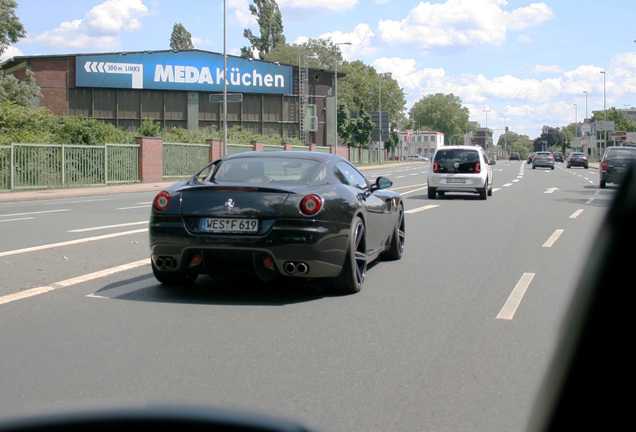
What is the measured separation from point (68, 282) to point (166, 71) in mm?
57768

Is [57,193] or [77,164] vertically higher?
[77,164]

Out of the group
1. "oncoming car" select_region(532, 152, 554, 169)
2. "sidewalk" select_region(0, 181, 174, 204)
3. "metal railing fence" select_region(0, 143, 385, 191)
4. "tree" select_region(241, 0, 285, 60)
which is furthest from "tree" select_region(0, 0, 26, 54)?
"tree" select_region(241, 0, 285, 60)

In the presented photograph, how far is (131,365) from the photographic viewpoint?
15.8 ft

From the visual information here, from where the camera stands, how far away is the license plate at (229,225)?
22.6 ft

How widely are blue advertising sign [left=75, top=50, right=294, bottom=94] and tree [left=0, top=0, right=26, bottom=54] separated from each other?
11735 mm

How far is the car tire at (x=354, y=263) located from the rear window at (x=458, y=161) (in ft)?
51.9


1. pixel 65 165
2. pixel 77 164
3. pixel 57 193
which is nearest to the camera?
pixel 57 193

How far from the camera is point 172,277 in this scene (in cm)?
774

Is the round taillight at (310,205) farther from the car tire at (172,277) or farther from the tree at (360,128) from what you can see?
the tree at (360,128)

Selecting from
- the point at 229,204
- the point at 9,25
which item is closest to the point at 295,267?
the point at 229,204

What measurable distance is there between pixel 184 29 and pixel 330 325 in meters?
111

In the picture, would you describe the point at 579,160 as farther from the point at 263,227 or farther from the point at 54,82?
the point at 263,227

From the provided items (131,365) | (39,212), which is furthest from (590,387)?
(39,212)

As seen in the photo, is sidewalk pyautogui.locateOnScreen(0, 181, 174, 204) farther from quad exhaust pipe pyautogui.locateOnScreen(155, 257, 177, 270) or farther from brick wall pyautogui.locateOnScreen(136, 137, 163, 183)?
quad exhaust pipe pyautogui.locateOnScreen(155, 257, 177, 270)
